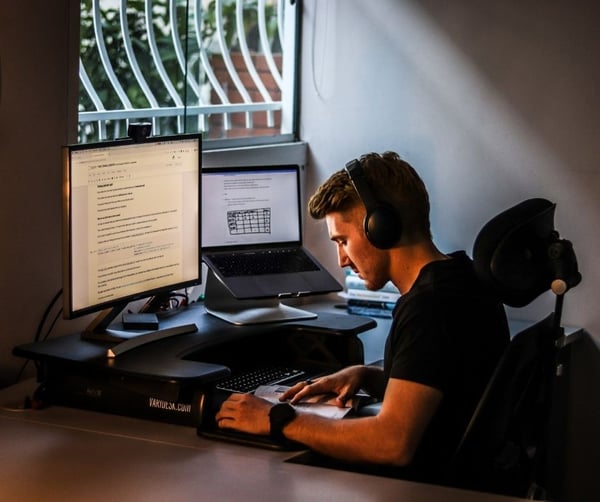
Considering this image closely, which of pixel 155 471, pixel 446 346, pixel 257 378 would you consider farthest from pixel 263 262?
pixel 155 471

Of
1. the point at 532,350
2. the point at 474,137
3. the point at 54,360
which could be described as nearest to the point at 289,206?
the point at 474,137

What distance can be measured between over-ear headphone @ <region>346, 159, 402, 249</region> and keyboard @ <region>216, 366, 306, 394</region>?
516 millimetres

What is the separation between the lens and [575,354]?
3.42m

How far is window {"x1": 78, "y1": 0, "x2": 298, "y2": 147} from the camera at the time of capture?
3.04 metres

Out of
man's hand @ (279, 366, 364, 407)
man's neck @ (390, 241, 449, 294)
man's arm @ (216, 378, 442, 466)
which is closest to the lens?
man's arm @ (216, 378, 442, 466)

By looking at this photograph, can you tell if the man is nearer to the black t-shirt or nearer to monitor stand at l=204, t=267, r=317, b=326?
the black t-shirt

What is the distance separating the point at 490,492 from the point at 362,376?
570 millimetres

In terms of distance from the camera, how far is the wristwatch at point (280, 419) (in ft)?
7.02

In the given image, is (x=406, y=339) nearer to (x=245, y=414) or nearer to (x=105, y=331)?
(x=245, y=414)

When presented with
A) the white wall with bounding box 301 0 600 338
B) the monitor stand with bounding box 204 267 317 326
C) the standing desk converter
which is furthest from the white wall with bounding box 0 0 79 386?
the white wall with bounding box 301 0 600 338

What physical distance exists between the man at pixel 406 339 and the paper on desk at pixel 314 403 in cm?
3

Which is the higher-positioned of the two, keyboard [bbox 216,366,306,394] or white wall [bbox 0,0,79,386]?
white wall [bbox 0,0,79,386]

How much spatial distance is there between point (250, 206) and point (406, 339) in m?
1.08

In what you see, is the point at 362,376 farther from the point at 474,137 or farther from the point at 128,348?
the point at 474,137
